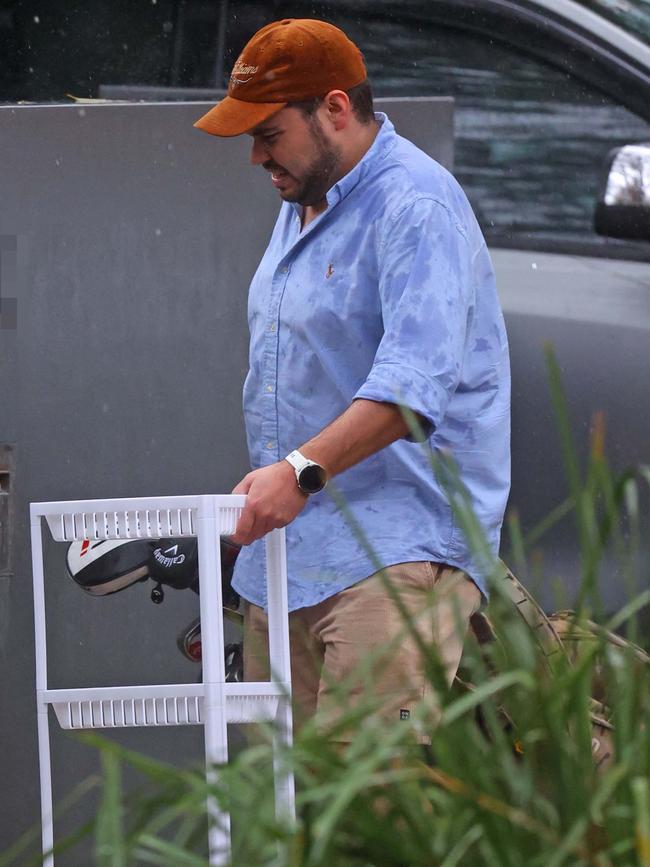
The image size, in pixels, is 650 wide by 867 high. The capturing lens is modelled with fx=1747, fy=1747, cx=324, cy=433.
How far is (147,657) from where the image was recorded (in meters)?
3.29

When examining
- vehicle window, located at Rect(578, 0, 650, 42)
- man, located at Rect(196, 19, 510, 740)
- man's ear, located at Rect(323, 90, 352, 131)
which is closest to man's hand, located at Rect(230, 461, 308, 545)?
man, located at Rect(196, 19, 510, 740)

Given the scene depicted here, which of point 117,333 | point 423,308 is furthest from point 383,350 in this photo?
point 117,333

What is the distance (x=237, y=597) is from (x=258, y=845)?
182 centimetres

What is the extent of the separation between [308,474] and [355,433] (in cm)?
9

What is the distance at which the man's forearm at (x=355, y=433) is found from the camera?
2.40 meters

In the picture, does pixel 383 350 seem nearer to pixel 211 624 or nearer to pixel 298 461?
pixel 298 461

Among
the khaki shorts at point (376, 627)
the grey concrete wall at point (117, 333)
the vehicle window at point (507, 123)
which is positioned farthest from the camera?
the vehicle window at point (507, 123)

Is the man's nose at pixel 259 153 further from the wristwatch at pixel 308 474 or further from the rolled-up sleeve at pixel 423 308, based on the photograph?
the wristwatch at pixel 308 474

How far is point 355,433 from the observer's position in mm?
2408

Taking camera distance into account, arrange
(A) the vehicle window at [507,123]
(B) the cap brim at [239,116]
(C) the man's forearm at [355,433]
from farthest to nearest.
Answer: (A) the vehicle window at [507,123], (B) the cap brim at [239,116], (C) the man's forearm at [355,433]

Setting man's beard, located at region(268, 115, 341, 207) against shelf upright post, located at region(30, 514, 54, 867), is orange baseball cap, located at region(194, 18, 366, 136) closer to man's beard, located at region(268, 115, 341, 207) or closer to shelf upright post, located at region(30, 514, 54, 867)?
man's beard, located at region(268, 115, 341, 207)

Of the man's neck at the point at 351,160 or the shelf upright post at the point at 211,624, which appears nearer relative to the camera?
the shelf upright post at the point at 211,624

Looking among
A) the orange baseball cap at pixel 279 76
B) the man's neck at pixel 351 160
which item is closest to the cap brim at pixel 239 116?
the orange baseball cap at pixel 279 76

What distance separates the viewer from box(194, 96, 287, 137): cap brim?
8.57 feet
